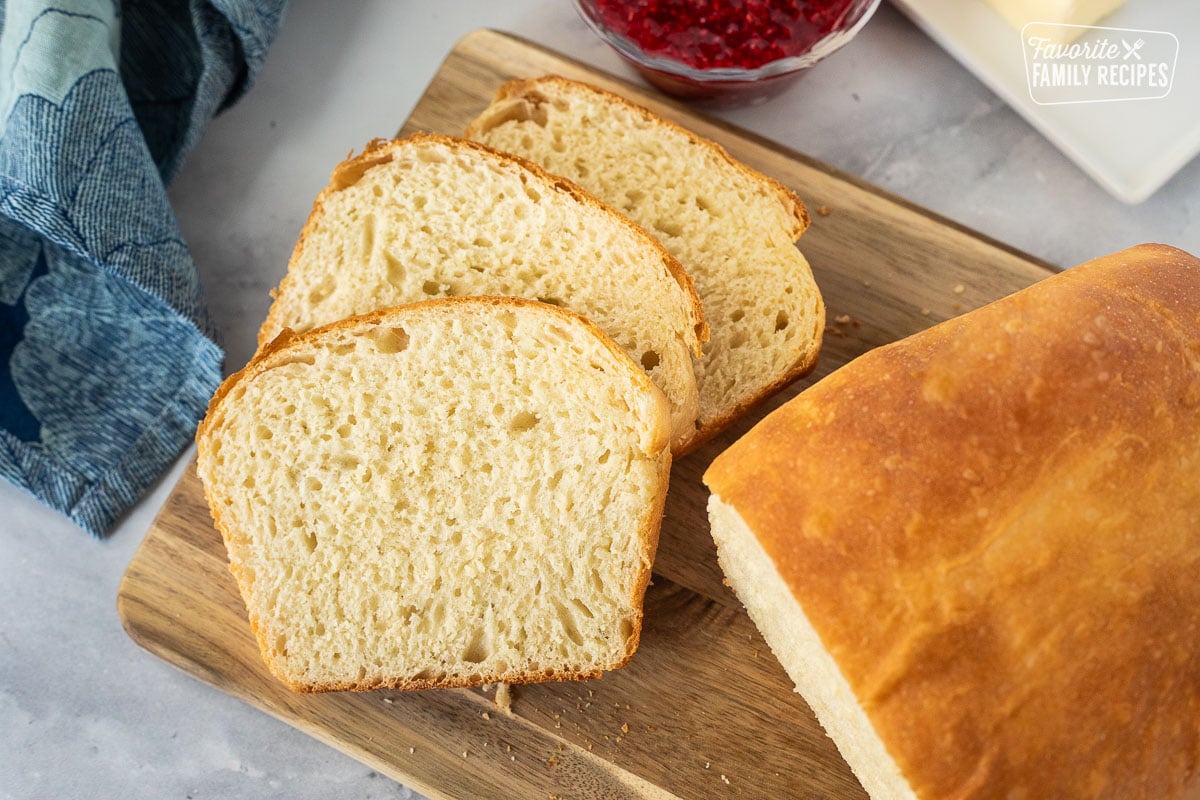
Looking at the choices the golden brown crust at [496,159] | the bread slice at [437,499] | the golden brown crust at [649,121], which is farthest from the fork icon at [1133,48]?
→ the bread slice at [437,499]

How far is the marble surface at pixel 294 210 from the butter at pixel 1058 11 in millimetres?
234

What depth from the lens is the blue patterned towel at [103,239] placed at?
2.80 metres

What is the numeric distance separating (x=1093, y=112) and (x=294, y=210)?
2562 mm

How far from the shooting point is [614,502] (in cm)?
254

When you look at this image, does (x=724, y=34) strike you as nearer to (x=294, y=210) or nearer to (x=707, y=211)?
(x=707, y=211)

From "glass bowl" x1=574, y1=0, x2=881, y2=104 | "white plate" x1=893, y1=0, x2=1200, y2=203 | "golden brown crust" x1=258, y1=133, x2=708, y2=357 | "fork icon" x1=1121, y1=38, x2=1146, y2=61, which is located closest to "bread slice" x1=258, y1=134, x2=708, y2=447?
"golden brown crust" x1=258, y1=133, x2=708, y2=357

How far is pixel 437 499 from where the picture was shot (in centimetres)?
255

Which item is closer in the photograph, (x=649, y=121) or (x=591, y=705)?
(x=591, y=705)

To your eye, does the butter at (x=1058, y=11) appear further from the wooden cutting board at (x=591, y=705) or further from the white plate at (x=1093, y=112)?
the wooden cutting board at (x=591, y=705)

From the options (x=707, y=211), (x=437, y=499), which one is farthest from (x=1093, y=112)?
(x=437, y=499)

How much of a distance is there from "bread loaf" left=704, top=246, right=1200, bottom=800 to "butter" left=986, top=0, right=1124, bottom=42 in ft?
4.13

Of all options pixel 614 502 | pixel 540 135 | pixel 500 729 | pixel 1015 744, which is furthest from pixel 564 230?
pixel 1015 744

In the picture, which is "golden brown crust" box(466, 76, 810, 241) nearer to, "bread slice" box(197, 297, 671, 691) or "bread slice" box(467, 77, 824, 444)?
"bread slice" box(467, 77, 824, 444)

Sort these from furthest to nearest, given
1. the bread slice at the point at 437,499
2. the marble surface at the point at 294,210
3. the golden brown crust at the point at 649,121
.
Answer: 1. the marble surface at the point at 294,210
2. the golden brown crust at the point at 649,121
3. the bread slice at the point at 437,499
